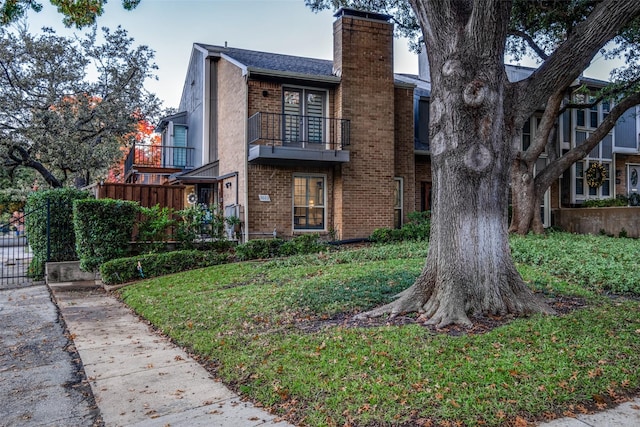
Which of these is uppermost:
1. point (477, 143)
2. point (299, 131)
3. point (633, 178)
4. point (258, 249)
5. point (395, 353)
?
point (299, 131)

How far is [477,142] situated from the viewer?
5.66 m

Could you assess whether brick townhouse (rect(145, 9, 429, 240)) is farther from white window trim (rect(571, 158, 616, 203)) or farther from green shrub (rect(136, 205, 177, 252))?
white window trim (rect(571, 158, 616, 203))

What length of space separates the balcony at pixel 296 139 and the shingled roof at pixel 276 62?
1.47 metres

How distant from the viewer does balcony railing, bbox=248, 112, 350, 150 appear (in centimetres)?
1420

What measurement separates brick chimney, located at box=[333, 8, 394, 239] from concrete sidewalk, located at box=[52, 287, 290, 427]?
905 cm

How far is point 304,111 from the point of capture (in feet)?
49.4

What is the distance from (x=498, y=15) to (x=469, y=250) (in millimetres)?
2948

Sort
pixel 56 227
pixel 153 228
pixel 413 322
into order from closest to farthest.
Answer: pixel 413 322 < pixel 56 227 < pixel 153 228

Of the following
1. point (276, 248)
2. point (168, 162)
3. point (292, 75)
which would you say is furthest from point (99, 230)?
point (168, 162)

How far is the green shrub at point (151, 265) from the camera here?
998 centimetres

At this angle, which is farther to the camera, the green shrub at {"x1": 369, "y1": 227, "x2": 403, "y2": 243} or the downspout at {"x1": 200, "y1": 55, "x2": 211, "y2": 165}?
the downspout at {"x1": 200, "y1": 55, "x2": 211, "y2": 165}

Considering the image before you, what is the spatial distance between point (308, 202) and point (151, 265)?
6.09 metres

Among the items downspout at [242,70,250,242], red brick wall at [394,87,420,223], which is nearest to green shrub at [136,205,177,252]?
downspout at [242,70,250,242]

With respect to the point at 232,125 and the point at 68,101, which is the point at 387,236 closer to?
the point at 232,125
